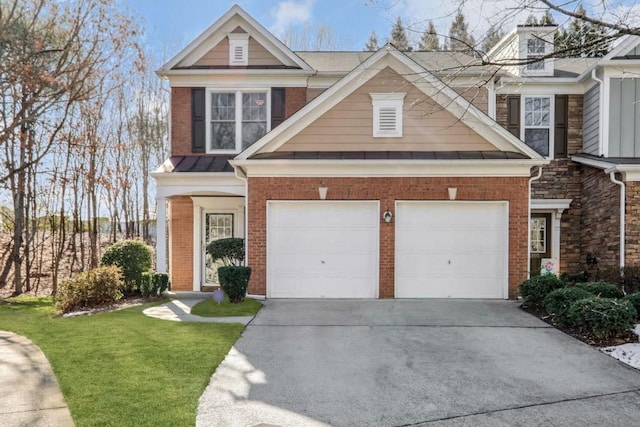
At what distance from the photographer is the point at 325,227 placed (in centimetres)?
1061

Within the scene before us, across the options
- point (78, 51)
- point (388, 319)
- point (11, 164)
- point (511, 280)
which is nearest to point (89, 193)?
point (11, 164)

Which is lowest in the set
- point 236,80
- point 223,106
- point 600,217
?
point 600,217

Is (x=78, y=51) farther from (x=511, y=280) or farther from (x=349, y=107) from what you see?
(x=511, y=280)

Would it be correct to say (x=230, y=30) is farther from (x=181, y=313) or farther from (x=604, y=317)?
(x=604, y=317)

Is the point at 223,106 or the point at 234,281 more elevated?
the point at 223,106

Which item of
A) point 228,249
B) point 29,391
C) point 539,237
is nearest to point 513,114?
point 539,237

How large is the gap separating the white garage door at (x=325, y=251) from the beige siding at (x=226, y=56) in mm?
4843

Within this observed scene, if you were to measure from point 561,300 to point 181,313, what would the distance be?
7.27 meters

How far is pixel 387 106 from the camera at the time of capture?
10773 millimetres

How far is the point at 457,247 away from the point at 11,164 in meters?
13.2

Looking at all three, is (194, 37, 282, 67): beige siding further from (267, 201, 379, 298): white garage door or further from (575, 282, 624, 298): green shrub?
(575, 282, 624, 298): green shrub

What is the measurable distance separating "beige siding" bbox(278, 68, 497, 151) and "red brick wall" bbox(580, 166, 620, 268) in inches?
182

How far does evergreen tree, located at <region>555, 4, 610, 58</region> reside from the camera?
5.48 m

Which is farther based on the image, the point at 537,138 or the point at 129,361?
the point at 537,138
